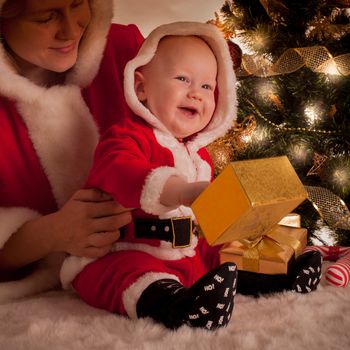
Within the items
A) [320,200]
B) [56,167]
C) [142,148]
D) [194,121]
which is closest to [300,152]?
[320,200]

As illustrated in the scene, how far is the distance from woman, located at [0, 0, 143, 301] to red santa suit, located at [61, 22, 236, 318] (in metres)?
0.05

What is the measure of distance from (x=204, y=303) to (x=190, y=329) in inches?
1.8

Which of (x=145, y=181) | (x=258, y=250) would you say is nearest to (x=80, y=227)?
(x=145, y=181)

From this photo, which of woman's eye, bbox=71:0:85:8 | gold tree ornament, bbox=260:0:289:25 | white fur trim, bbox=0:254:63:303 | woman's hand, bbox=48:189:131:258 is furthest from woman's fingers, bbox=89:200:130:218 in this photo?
gold tree ornament, bbox=260:0:289:25

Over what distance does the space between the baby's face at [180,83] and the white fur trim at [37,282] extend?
0.39 metres

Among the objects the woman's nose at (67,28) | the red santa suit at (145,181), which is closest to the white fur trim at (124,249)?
the red santa suit at (145,181)

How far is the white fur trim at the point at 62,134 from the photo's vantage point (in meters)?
0.89

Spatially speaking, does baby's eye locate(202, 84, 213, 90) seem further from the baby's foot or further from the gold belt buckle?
the baby's foot

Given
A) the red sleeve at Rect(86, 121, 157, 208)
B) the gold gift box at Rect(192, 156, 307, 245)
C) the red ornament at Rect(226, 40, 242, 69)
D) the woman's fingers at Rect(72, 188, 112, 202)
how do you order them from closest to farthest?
the gold gift box at Rect(192, 156, 307, 245) → the red sleeve at Rect(86, 121, 157, 208) → the woman's fingers at Rect(72, 188, 112, 202) → the red ornament at Rect(226, 40, 242, 69)

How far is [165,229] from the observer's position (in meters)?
0.82

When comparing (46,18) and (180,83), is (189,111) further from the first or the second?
(46,18)

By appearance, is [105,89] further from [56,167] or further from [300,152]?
[300,152]

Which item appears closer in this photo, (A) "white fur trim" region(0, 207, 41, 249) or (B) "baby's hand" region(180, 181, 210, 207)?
(B) "baby's hand" region(180, 181, 210, 207)

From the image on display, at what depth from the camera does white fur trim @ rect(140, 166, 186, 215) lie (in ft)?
2.13
